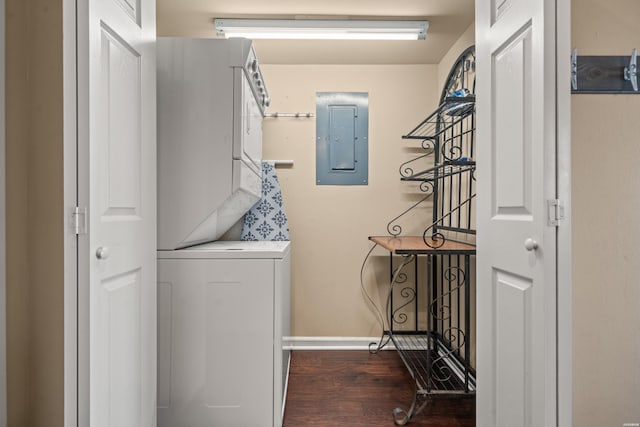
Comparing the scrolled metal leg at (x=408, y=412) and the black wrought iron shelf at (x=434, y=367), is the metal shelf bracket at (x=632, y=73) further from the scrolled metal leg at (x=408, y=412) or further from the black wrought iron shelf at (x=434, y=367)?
the scrolled metal leg at (x=408, y=412)

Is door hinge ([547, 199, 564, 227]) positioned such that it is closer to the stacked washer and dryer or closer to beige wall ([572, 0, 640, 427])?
beige wall ([572, 0, 640, 427])

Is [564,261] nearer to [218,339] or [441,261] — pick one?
[218,339]

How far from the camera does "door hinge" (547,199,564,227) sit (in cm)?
100

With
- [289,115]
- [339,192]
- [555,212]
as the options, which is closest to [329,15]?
[289,115]

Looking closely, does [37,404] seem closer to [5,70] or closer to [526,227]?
[5,70]

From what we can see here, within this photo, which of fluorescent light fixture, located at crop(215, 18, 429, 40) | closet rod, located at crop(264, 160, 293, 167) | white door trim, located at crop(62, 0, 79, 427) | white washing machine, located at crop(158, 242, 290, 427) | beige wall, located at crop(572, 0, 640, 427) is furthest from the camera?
closet rod, located at crop(264, 160, 293, 167)

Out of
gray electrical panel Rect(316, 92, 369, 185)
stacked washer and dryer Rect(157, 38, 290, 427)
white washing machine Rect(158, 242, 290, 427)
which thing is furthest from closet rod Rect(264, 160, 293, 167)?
white washing machine Rect(158, 242, 290, 427)

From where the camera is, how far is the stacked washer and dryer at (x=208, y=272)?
1.69m

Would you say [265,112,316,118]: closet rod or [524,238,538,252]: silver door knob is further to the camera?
[265,112,316,118]: closet rod

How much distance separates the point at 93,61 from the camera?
101 centimetres

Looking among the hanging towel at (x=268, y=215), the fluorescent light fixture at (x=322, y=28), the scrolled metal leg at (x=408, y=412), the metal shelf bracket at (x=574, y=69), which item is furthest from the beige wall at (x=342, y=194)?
the metal shelf bracket at (x=574, y=69)

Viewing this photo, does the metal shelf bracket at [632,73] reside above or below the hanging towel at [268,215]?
above

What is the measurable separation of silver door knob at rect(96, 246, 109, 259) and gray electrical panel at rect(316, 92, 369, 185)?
6.75 ft

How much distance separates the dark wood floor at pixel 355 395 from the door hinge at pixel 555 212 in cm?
144
